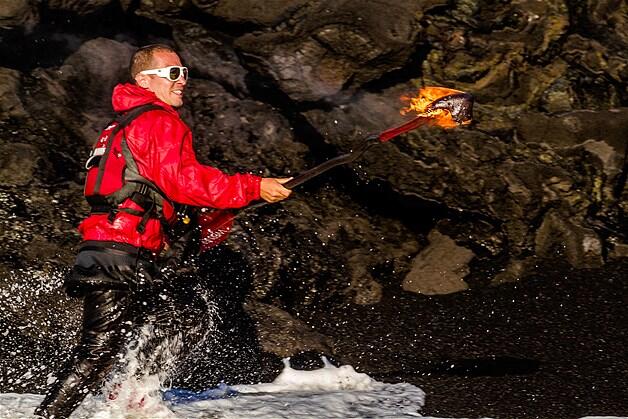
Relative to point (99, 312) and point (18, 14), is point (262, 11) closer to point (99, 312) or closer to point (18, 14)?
point (18, 14)

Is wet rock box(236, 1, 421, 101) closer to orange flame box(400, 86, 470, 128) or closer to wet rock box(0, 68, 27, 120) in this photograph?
wet rock box(0, 68, 27, 120)

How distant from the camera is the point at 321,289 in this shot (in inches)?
Answer: 276

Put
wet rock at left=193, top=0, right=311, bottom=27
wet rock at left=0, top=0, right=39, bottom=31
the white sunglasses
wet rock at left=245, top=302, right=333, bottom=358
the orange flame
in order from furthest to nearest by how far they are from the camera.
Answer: wet rock at left=193, top=0, right=311, bottom=27 < wet rock at left=0, top=0, right=39, bottom=31 < wet rock at left=245, top=302, right=333, bottom=358 < the orange flame < the white sunglasses

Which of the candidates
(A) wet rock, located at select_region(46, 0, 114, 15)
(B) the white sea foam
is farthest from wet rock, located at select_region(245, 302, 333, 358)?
(A) wet rock, located at select_region(46, 0, 114, 15)

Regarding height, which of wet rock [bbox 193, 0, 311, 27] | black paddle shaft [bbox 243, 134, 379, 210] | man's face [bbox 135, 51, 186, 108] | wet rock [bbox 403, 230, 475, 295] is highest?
man's face [bbox 135, 51, 186, 108]

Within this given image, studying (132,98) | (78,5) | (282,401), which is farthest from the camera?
(78,5)

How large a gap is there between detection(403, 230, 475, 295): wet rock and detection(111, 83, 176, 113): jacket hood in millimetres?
3356

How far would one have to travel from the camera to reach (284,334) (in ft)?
20.7

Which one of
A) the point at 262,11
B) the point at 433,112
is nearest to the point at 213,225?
the point at 433,112

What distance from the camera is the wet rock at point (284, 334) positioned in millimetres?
6168

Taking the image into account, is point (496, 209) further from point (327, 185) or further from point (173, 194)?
point (173, 194)

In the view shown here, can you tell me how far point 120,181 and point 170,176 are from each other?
1.00ft

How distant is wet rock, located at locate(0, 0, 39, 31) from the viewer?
7.10 meters

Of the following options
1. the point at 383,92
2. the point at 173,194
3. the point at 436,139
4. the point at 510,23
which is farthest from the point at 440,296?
the point at 173,194
